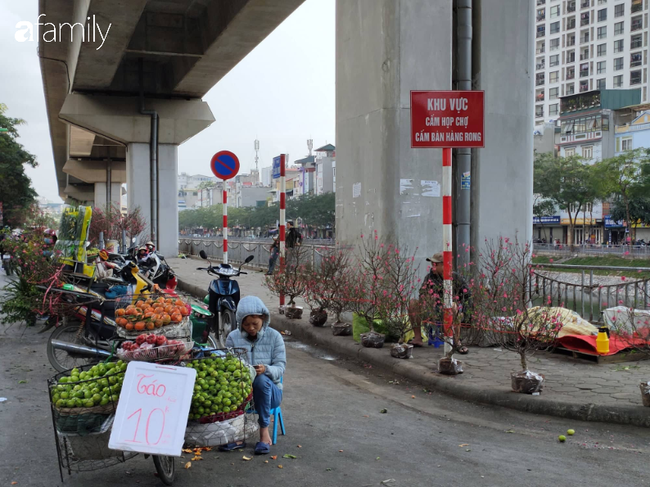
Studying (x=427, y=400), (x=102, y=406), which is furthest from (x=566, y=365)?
(x=102, y=406)

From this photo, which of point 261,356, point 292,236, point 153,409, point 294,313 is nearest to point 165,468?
point 153,409

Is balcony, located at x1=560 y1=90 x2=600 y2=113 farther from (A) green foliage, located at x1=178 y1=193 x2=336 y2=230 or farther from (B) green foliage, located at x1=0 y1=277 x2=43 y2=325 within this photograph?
(B) green foliage, located at x1=0 y1=277 x2=43 y2=325

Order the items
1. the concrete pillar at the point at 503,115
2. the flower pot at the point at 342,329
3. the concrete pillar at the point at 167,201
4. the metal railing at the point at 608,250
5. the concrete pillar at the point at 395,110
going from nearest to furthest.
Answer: the concrete pillar at the point at 395,110, the concrete pillar at the point at 503,115, the flower pot at the point at 342,329, the concrete pillar at the point at 167,201, the metal railing at the point at 608,250

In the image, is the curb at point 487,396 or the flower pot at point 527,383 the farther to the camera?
the flower pot at point 527,383

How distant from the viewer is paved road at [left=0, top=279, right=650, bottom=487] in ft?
14.0

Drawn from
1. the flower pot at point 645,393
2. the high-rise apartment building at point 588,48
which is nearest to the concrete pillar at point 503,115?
the flower pot at point 645,393

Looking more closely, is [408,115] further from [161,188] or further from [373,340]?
[161,188]

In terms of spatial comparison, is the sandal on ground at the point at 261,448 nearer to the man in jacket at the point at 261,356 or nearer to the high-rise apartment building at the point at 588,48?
the man in jacket at the point at 261,356

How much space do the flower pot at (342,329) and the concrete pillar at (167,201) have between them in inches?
873

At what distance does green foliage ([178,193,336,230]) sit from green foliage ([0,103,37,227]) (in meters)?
23.5

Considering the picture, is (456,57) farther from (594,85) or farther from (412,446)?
(594,85)

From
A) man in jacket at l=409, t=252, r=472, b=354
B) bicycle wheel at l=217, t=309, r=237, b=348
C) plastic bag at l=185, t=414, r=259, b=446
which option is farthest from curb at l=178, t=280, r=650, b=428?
plastic bag at l=185, t=414, r=259, b=446

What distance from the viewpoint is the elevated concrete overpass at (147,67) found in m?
17.8

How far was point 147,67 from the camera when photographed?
27016 mm
